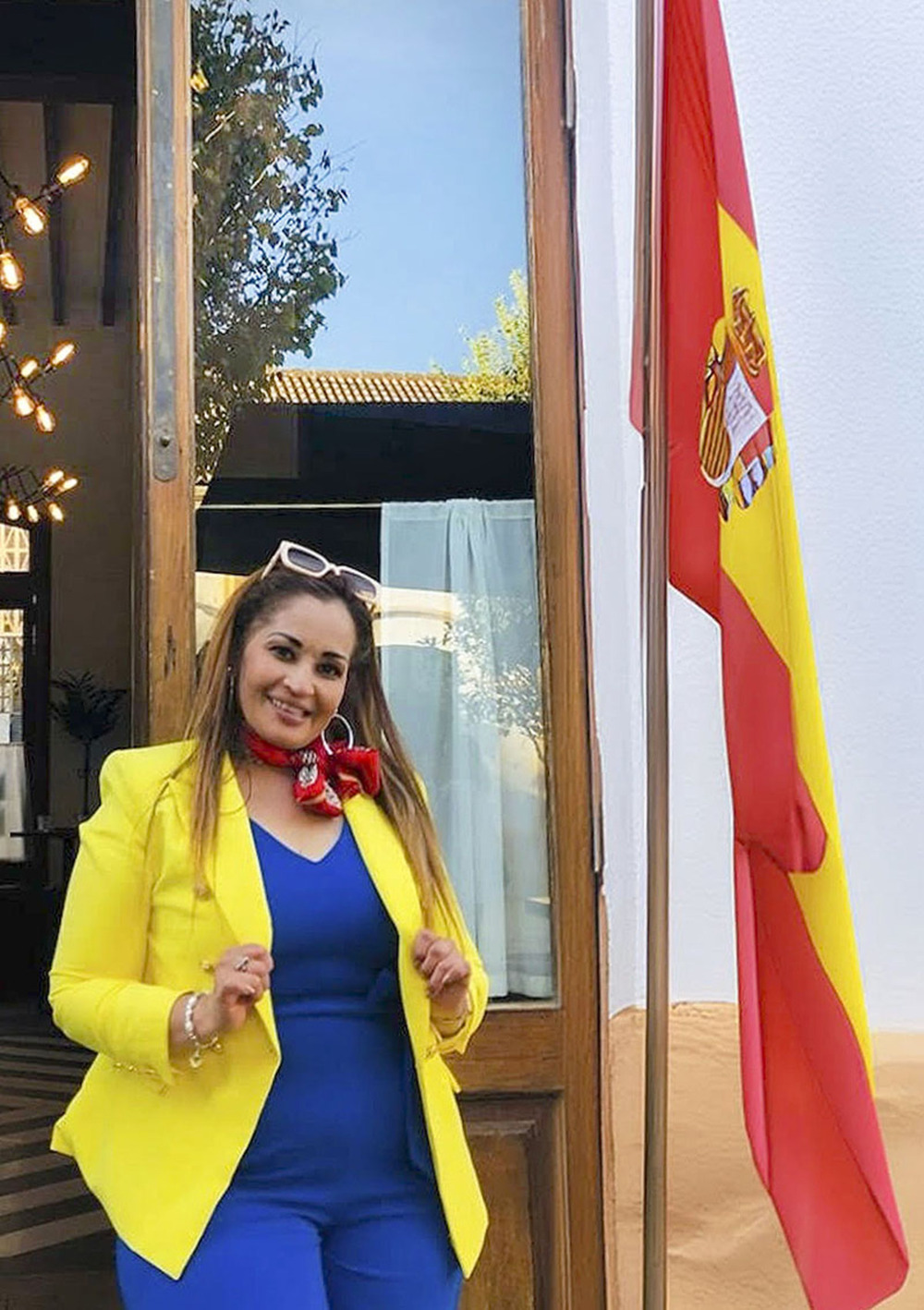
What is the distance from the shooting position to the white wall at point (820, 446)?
2.99 metres

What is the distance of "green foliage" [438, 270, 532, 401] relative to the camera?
3.14m

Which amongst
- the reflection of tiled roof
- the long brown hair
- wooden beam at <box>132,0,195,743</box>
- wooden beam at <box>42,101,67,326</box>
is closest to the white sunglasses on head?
the long brown hair

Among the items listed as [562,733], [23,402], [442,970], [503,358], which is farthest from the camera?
[23,402]

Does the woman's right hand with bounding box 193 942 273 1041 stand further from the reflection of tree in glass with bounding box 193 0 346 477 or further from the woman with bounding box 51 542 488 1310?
the reflection of tree in glass with bounding box 193 0 346 477

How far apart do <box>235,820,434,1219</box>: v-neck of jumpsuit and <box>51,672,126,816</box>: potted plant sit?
8.51 metres

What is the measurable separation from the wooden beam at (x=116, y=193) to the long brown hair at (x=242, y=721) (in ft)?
11.1

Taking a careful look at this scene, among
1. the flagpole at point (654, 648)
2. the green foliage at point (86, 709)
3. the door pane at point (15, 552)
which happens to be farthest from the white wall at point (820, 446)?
the door pane at point (15, 552)

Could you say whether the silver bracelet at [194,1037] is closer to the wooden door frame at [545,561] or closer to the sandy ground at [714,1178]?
the wooden door frame at [545,561]

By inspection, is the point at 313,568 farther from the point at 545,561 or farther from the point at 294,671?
the point at 545,561

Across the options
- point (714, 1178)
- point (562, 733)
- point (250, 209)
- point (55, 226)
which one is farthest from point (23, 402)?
point (714, 1178)

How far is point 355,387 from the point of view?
3158 mm

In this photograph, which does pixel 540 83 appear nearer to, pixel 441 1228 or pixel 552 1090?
pixel 552 1090

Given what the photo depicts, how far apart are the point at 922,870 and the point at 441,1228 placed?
1299mm

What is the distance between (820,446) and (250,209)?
115 centimetres
